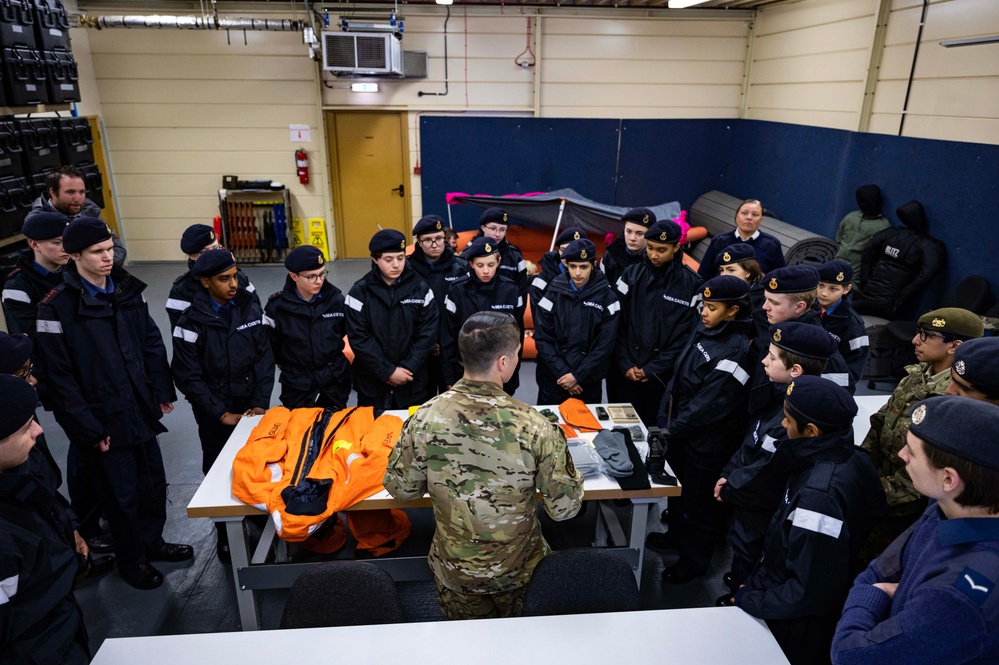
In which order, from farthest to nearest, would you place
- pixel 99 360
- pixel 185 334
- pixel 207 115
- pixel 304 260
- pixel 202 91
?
pixel 207 115
pixel 202 91
pixel 304 260
pixel 185 334
pixel 99 360

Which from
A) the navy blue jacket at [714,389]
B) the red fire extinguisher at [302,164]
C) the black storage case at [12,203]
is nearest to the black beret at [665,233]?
the navy blue jacket at [714,389]

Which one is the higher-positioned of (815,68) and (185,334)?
(815,68)

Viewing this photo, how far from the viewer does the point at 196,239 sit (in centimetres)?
340

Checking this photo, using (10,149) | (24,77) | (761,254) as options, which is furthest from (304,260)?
(24,77)

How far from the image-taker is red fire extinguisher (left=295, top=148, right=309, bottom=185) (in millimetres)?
8156

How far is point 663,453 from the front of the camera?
102 inches

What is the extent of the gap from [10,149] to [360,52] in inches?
142

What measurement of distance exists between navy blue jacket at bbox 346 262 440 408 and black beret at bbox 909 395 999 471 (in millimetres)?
2580

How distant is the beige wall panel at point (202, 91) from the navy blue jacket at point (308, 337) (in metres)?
5.77

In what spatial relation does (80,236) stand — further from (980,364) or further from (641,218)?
(980,364)

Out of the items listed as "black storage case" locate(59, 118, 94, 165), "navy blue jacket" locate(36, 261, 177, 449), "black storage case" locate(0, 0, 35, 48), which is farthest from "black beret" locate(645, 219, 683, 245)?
"black storage case" locate(59, 118, 94, 165)

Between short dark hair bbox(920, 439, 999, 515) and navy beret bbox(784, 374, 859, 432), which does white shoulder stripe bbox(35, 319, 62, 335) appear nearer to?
navy beret bbox(784, 374, 859, 432)

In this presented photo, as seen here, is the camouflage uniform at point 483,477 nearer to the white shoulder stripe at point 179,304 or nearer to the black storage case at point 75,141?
the white shoulder stripe at point 179,304

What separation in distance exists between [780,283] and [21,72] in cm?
626
